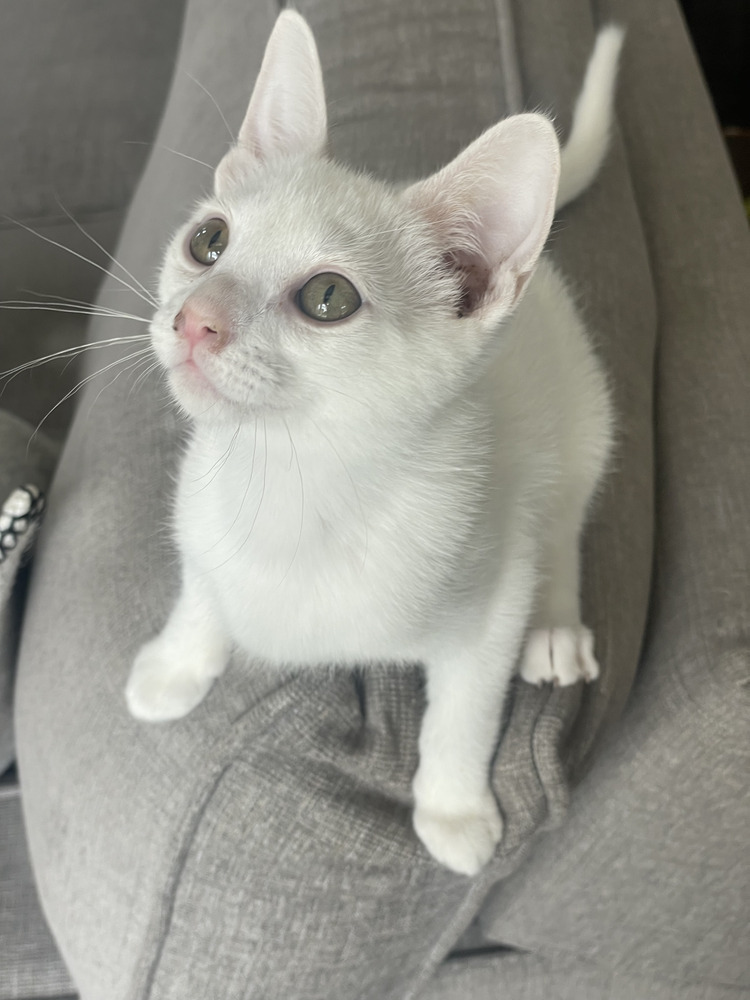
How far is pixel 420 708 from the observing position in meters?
0.79

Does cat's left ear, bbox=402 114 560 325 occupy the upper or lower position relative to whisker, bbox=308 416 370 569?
upper

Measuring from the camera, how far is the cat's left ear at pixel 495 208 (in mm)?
517

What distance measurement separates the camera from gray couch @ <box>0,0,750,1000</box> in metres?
0.68

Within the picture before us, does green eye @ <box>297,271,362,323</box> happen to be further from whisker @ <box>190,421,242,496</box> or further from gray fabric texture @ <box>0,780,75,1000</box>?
gray fabric texture @ <box>0,780,75,1000</box>

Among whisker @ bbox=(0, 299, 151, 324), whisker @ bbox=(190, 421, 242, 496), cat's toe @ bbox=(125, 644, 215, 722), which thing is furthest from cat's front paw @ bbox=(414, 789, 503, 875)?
whisker @ bbox=(0, 299, 151, 324)

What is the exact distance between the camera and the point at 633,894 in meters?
0.82

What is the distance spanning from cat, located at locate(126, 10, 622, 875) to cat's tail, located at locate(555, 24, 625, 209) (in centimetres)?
16

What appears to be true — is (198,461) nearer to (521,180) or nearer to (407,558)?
(407,558)

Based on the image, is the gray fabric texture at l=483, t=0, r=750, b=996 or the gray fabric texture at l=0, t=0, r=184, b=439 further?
the gray fabric texture at l=0, t=0, r=184, b=439

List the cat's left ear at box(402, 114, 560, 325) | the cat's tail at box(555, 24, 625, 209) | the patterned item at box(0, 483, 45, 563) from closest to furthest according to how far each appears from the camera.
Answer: the cat's left ear at box(402, 114, 560, 325)
the patterned item at box(0, 483, 45, 563)
the cat's tail at box(555, 24, 625, 209)

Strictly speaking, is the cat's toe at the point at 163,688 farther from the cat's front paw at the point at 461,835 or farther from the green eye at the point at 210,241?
the green eye at the point at 210,241

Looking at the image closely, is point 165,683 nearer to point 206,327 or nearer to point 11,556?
point 11,556

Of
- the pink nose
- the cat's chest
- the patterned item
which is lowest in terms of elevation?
the patterned item

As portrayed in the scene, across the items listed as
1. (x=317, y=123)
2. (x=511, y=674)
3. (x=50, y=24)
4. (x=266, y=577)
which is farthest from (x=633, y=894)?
(x=50, y=24)
